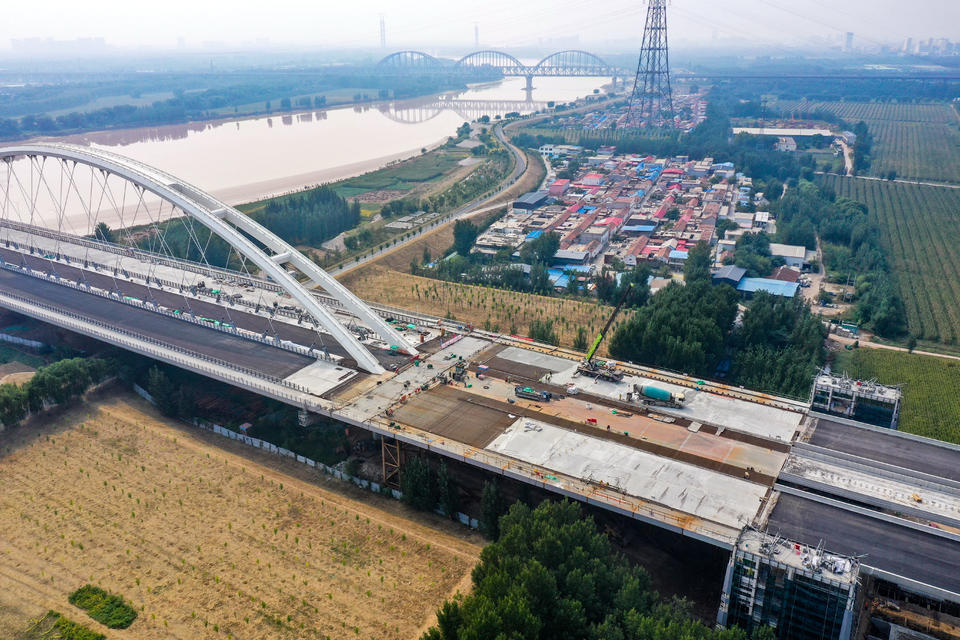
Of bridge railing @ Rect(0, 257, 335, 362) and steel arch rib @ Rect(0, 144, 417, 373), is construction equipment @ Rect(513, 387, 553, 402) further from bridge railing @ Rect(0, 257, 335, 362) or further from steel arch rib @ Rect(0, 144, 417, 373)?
bridge railing @ Rect(0, 257, 335, 362)

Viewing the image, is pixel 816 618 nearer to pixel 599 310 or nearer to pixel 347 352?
pixel 347 352

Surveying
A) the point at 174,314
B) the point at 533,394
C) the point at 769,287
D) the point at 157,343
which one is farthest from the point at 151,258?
the point at 769,287

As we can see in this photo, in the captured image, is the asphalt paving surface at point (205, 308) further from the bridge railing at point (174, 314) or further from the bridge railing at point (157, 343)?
the bridge railing at point (157, 343)

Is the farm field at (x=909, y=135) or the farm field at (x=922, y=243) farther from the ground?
the farm field at (x=909, y=135)

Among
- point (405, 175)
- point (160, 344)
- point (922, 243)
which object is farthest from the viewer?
point (405, 175)

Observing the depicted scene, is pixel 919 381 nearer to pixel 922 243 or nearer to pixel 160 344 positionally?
pixel 922 243

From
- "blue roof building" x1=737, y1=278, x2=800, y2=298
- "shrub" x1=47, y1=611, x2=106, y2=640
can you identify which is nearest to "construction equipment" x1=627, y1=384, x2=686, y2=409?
"shrub" x1=47, y1=611, x2=106, y2=640

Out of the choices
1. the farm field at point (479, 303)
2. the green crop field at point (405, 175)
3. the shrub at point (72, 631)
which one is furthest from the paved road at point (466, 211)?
the shrub at point (72, 631)
